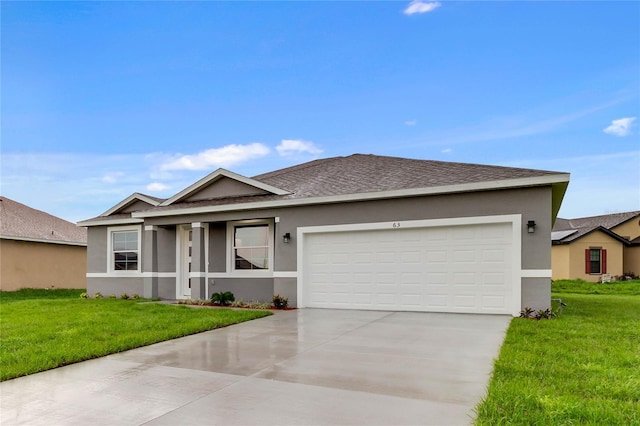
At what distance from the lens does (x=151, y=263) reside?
46.8 feet

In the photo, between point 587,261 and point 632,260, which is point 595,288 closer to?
point 587,261

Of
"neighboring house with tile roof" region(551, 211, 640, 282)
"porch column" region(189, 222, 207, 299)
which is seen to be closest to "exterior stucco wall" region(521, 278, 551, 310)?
"porch column" region(189, 222, 207, 299)

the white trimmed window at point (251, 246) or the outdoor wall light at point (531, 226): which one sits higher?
the outdoor wall light at point (531, 226)

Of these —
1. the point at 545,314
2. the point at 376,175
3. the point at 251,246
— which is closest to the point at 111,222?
the point at 251,246

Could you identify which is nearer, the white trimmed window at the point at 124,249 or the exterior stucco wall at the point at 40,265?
the white trimmed window at the point at 124,249

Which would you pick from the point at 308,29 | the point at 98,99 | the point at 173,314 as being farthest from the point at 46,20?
the point at 173,314

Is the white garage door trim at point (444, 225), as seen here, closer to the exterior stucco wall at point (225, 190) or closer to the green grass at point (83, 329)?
the green grass at point (83, 329)

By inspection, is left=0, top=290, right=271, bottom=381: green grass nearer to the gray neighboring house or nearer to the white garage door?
Answer: the white garage door

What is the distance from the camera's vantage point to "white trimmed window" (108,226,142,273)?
50.3 feet

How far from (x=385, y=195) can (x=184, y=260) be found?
25.9 feet

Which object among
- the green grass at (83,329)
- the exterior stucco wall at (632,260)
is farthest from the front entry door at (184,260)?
the exterior stucco wall at (632,260)

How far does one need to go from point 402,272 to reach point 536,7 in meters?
8.20

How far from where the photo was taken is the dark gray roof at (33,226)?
19766 millimetres

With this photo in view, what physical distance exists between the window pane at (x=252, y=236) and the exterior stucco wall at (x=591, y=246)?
19462 mm
